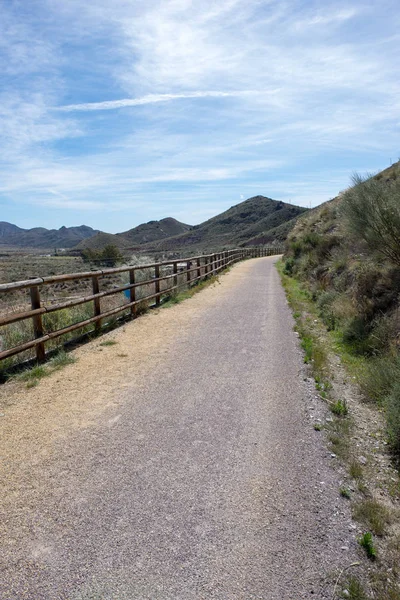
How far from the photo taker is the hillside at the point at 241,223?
105m

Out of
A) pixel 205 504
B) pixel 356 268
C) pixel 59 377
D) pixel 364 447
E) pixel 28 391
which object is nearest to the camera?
pixel 205 504

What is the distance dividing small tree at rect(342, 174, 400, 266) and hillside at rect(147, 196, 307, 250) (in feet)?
292

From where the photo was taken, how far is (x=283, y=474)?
11.3ft

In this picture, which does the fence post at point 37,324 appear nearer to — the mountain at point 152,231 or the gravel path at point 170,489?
the gravel path at point 170,489

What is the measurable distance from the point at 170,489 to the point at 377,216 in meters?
7.01

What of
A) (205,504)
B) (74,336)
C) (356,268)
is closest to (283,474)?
(205,504)

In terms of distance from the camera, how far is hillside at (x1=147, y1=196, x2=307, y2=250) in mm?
105125

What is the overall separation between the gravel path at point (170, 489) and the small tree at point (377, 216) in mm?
3667

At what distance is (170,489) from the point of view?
126 inches

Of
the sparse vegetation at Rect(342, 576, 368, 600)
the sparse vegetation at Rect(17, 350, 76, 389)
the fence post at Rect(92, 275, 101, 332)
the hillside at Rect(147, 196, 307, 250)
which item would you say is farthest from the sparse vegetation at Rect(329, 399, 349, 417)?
the hillside at Rect(147, 196, 307, 250)

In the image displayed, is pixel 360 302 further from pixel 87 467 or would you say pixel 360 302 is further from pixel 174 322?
pixel 87 467

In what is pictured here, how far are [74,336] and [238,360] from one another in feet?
10.6

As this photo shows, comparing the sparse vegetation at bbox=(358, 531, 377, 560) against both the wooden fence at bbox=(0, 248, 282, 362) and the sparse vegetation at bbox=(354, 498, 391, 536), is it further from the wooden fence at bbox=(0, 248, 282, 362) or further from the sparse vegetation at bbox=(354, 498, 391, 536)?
the wooden fence at bbox=(0, 248, 282, 362)

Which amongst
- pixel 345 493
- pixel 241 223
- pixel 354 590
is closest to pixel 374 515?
pixel 345 493
